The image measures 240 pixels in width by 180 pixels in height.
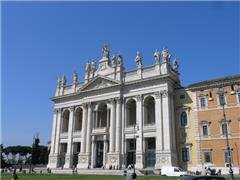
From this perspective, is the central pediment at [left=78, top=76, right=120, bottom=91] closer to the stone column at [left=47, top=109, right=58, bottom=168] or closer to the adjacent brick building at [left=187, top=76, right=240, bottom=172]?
the stone column at [left=47, top=109, right=58, bottom=168]

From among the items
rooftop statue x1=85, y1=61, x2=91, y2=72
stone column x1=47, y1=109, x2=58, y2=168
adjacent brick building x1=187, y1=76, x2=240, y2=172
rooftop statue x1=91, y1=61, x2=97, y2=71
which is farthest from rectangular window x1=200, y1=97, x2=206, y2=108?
stone column x1=47, y1=109, x2=58, y2=168

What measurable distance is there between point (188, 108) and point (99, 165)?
1886 cm

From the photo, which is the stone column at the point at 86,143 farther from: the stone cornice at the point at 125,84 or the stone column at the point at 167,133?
the stone column at the point at 167,133

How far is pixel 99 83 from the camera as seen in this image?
5744cm

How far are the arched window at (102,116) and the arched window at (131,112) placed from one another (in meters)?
5.09

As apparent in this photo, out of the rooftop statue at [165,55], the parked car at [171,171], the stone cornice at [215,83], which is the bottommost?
the parked car at [171,171]

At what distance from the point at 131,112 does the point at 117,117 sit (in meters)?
4.24

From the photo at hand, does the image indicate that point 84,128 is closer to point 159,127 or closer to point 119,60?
point 119,60

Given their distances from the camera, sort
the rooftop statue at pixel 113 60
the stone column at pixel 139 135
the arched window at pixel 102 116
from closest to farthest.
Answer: the stone column at pixel 139 135, the rooftop statue at pixel 113 60, the arched window at pixel 102 116

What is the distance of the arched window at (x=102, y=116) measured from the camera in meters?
57.5

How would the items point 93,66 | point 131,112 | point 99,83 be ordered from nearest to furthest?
point 131,112
point 99,83
point 93,66

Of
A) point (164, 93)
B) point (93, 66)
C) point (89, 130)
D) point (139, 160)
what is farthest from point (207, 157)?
point (93, 66)

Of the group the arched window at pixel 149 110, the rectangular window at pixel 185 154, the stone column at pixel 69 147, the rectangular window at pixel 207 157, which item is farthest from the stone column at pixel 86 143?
the rectangular window at pixel 207 157

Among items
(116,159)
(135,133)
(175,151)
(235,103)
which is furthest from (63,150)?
(235,103)
